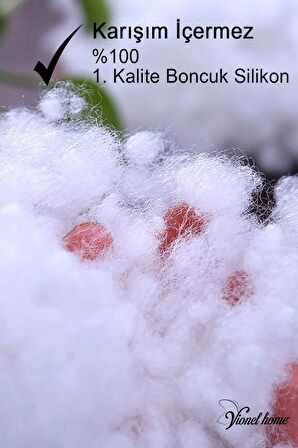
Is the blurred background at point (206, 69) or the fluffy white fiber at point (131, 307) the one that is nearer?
the fluffy white fiber at point (131, 307)

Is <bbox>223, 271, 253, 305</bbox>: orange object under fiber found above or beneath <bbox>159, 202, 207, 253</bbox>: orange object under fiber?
beneath

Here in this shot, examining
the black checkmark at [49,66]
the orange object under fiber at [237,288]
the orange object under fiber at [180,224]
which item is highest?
the black checkmark at [49,66]

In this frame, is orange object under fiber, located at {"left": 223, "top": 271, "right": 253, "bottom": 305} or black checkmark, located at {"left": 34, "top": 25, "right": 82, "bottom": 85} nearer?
orange object under fiber, located at {"left": 223, "top": 271, "right": 253, "bottom": 305}

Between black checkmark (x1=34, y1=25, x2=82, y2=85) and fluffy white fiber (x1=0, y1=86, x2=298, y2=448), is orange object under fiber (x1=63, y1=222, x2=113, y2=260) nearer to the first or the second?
fluffy white fiber (x1=0, y1=86, x2=298, y2=448)

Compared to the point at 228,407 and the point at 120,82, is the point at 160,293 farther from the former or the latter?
the point at 120,82

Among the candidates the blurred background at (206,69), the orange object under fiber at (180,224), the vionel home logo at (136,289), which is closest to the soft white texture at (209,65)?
the blurred background at (206,69)

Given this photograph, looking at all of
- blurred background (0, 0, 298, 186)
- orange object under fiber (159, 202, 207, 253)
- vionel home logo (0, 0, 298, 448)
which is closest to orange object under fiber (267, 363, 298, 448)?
vionel home logo (0, 0, 298, 448)

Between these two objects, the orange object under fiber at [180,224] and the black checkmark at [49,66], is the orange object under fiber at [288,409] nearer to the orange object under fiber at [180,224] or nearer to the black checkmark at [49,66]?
the orange object under fiber at [180,224]
